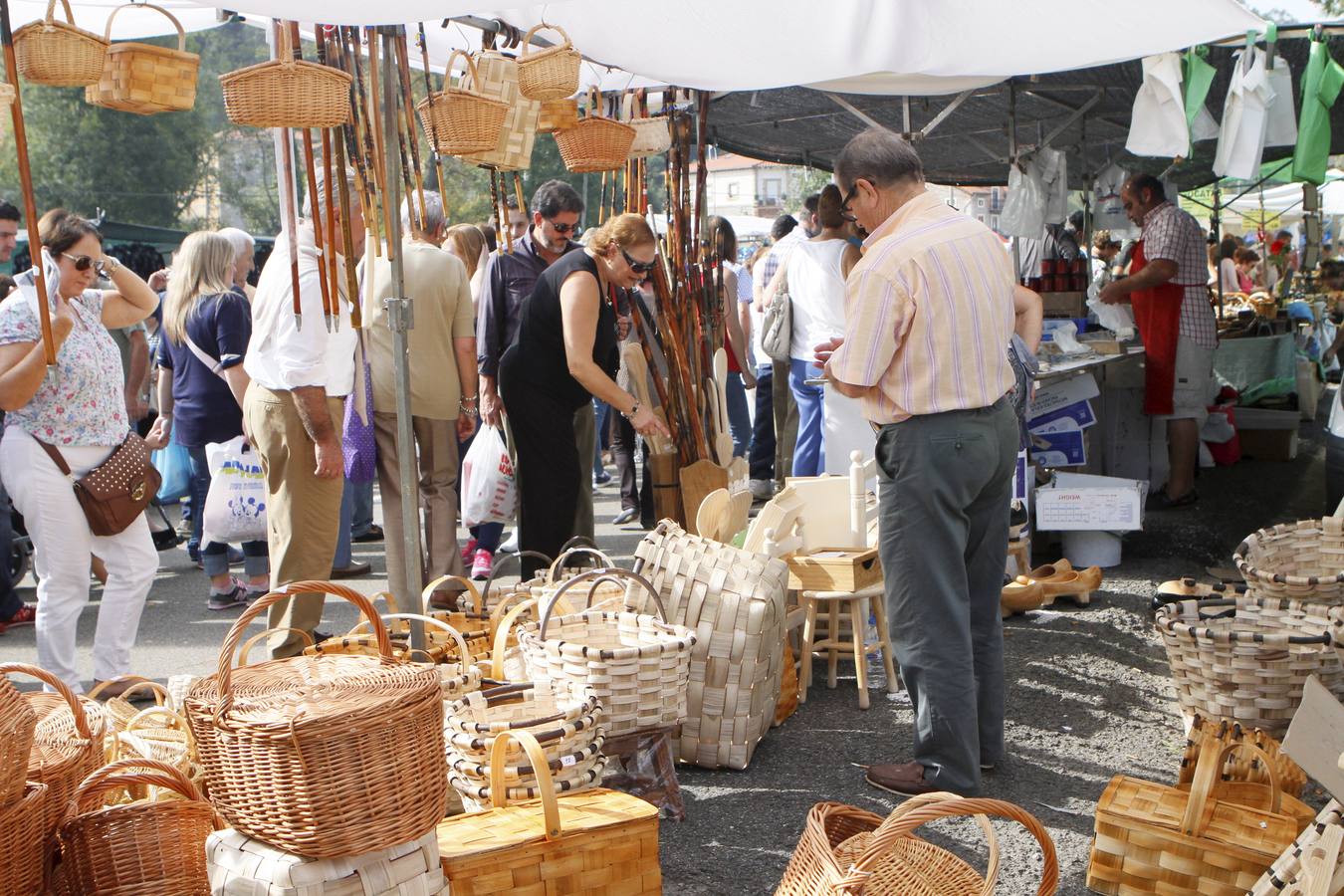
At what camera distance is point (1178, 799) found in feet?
9.88

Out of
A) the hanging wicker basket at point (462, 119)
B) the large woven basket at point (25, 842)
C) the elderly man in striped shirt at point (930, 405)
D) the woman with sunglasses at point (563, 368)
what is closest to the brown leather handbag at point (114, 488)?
the woman with sunglasses at point (563, 368)

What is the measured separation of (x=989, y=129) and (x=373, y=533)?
5.60 m

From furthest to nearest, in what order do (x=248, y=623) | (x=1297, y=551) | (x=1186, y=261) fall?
(x=1186, y=261) < (x=1297, y=551) < (x=248, y=623)

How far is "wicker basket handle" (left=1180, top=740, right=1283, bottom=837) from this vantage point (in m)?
2.78

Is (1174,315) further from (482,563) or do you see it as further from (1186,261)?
(482,563)

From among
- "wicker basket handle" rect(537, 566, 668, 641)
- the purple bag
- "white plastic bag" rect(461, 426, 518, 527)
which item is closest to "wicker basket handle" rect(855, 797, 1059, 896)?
"wicker basket handle" rect(537, 566, 668, 641)

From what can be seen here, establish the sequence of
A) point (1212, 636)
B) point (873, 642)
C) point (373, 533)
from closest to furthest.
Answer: point (1212, 636) → point (873, 642) → point (373, 533)

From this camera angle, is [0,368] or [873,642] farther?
[873,642]

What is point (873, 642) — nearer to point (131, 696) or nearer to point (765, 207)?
point (131, 696)

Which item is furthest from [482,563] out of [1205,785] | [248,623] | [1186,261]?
[1186,261]

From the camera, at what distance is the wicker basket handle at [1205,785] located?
109 inches

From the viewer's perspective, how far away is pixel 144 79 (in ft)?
10.5

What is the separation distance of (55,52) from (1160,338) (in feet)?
20.3

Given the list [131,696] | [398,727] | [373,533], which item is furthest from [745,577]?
[373,533]
